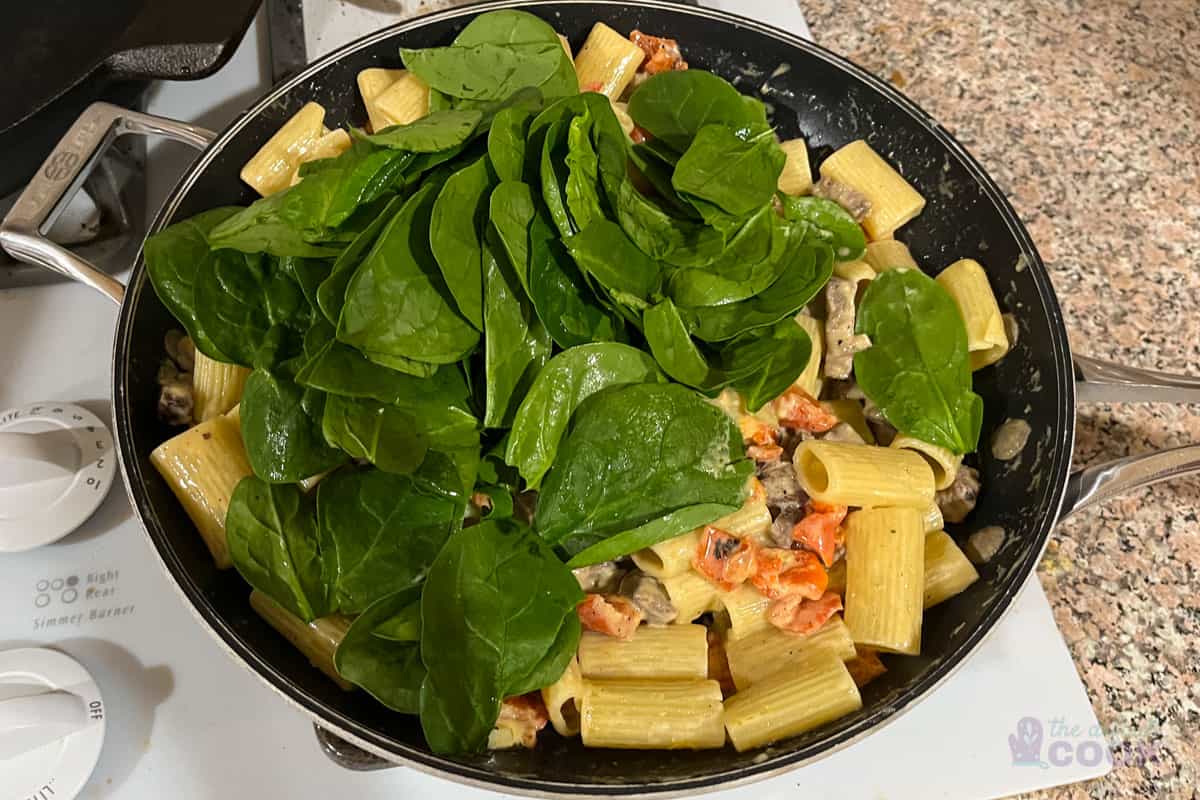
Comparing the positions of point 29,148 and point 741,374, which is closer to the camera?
point 741,374

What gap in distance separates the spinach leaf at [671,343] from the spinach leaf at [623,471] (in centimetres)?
3

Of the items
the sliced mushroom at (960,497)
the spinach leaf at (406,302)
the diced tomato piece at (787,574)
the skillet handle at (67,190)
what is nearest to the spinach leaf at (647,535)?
the diced tomato piece at (787,574)

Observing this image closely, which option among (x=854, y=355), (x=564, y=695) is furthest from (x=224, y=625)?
(x=854, y=355)

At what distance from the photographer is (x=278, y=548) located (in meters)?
0.83

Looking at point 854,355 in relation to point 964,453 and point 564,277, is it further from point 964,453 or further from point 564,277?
point 564,277

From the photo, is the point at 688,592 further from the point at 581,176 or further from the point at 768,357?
the point at 581,176

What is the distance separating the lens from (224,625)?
0.82 meters

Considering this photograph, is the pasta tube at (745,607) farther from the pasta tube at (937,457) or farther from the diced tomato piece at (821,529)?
the pasta tube at (937,457)

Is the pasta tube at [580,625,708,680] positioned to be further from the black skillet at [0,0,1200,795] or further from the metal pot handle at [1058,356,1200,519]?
the metal pot handle at [1058,356,1200,519]

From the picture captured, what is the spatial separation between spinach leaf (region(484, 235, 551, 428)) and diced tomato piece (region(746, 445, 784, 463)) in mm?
275

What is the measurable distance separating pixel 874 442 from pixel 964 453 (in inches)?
4.2

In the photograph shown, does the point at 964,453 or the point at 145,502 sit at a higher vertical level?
the point at 145,502

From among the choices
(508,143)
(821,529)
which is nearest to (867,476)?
(821,529)

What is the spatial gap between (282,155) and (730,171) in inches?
21.7
